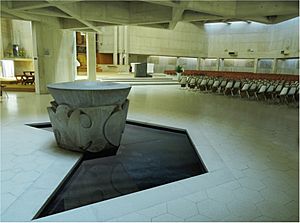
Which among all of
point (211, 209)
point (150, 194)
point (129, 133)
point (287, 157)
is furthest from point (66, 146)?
point (287, 157)

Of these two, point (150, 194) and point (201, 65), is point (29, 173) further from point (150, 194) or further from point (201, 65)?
point (201, 65)

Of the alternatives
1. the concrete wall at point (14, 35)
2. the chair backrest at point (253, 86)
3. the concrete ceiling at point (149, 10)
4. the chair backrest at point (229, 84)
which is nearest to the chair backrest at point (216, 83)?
the chair backrest at point (229, 84)

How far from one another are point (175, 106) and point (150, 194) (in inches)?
221

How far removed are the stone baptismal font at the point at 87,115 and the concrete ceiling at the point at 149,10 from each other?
3415 millimetres

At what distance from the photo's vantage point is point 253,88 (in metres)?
9.87

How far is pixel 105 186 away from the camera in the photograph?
3.22 meters

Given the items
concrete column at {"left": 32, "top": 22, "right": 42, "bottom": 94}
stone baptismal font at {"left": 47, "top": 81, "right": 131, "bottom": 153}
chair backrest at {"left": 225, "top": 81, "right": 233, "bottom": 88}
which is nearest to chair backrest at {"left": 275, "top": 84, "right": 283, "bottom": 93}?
chair backrest at {"left": 225, "top": 81, "right": 233, "bottom": 88}

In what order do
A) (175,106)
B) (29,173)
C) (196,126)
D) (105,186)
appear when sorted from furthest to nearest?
1. (175,106)
2. (196,126)
3. (105,186)
4. (29,173)

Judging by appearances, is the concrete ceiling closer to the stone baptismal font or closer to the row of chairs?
the row of chairs

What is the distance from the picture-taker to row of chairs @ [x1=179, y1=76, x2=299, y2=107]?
8664 millimetres

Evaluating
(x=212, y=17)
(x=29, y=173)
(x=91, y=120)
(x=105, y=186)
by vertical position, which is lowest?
(x=105, y=186)

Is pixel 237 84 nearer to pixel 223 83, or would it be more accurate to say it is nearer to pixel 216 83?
pixel 223 83

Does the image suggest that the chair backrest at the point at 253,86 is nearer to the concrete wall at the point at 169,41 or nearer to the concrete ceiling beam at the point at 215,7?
the concrete ceiling beam at the point at 215,7

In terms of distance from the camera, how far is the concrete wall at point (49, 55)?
972 cm
